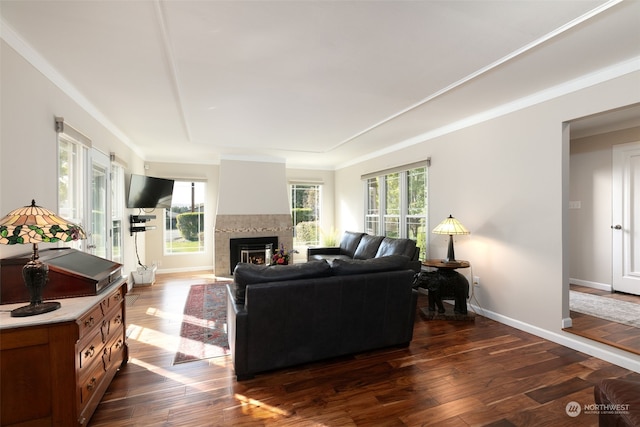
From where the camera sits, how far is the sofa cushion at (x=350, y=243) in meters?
5.98

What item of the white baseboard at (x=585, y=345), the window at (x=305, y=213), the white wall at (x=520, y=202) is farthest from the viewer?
the window at (x=305, y=213)

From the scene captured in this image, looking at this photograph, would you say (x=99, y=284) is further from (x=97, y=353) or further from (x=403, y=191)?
(x=403, y=191)

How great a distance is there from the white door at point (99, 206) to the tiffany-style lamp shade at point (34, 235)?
1.86m

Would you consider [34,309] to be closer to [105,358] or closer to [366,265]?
[105,358]

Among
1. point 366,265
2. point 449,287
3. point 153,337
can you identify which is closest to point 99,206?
point 153,337

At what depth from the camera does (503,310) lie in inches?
141

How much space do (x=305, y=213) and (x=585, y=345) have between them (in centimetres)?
607

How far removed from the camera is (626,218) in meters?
4.25

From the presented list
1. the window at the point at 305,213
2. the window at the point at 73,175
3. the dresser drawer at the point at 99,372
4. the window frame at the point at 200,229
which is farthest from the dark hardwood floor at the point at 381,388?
the window at the point at 305,213

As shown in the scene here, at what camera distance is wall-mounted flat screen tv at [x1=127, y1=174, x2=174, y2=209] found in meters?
5.09

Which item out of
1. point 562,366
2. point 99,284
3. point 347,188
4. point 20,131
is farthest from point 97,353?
point 347,188

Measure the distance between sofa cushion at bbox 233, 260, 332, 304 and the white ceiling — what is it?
1715 millimetres

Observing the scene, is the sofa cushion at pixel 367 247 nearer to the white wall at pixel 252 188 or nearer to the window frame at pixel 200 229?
the white wall at pixel 252 188

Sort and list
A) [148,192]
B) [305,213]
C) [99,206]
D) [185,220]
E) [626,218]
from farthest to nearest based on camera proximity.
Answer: [305,213], [185,220], [148,192], [626,218], [99,206]
